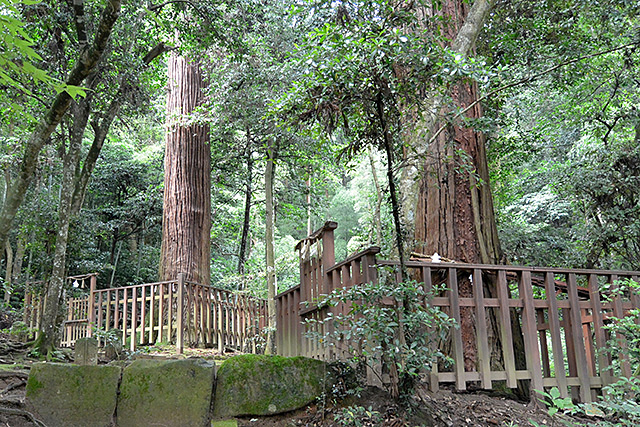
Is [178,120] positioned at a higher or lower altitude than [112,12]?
higher

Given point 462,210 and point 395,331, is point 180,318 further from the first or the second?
point 395,331

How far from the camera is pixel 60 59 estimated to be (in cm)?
602

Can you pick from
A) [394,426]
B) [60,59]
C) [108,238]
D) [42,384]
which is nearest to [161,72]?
[60,59]

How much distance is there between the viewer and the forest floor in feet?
9.75

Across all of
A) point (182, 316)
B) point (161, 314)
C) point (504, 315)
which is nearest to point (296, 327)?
point (504, 315)

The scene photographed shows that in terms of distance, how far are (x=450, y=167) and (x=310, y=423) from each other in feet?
8.95

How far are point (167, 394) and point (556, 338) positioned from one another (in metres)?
2.94

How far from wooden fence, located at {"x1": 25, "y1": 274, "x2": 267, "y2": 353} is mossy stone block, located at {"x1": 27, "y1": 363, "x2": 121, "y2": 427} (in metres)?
3.79

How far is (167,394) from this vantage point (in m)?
3.12

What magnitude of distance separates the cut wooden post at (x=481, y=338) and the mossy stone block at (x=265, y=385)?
1.14 m

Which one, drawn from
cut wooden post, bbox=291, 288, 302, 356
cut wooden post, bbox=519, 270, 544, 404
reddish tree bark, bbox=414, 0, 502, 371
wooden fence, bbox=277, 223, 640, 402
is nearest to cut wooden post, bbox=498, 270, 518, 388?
wooden fence, bbox=277, 223, 640, 402

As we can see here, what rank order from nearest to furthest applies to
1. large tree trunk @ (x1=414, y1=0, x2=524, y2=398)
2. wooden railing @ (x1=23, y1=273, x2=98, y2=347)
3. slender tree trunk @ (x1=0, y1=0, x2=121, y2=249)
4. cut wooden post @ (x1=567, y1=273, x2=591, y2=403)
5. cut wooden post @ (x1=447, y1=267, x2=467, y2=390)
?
cut wooden post @ (x1=447, y1=267, x2=467, y2=390)
cut wooden post @ (x1=567, y1=273, x2=591, y2=403)
slender tree trunk @ (x1=0, y1=0, x2=121, y2=249)
large tree trunk @ (x1=414, y1=0, x2=524, y2=398)
wooden railing @ (x1=23, y1=273, x2=98, y2=347)

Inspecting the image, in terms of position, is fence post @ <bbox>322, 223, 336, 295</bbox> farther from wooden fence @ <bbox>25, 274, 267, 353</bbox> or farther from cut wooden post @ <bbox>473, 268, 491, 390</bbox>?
wooden fence @ <bbox>25, 274, 267, 353</bbox>

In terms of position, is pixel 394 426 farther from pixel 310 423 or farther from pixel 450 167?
pixel 450 167
